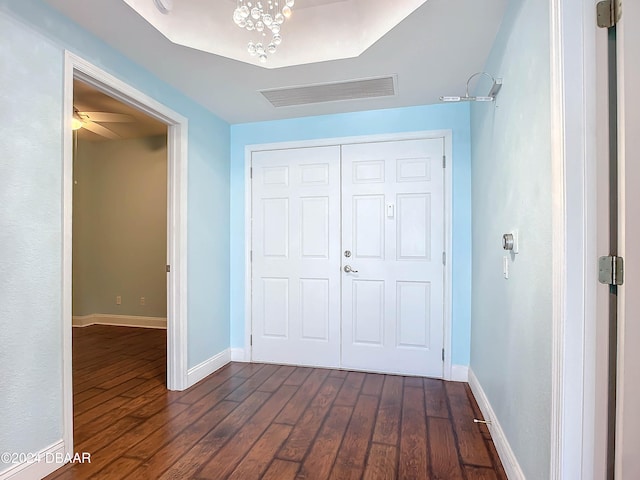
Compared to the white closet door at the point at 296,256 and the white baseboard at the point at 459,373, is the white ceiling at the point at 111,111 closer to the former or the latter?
the white closet door at the point at 296,256

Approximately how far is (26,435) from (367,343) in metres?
2.36

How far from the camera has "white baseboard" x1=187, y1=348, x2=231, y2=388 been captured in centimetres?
283

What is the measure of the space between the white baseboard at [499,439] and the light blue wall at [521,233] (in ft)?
0.15

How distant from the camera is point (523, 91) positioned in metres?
1.54

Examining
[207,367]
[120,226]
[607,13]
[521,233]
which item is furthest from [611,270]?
[120,226]

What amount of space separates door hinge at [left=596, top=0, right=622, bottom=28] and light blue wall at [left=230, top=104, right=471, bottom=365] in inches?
72.5

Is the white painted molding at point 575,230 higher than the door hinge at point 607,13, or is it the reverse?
the door hinge at point 607,13

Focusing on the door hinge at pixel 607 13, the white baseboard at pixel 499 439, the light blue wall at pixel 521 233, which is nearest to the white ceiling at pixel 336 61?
the light blue wall at pixel 521 233

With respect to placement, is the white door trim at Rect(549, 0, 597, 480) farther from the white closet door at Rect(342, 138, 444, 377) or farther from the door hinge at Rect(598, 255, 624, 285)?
the white closet door at Rect(342, 138, 444, 377)

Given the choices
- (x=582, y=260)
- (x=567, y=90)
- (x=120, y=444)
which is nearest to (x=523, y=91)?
(x=567, y=90)

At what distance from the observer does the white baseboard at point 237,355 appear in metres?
3.44

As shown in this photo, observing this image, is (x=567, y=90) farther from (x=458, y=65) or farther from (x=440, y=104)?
(x=440, y=104)

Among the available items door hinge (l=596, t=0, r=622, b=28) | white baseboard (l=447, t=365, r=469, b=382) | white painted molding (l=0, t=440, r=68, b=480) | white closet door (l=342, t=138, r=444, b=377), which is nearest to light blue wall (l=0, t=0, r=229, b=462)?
white painted molding (l=0, t=440, r=68, b=480)

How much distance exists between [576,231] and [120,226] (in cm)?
523
